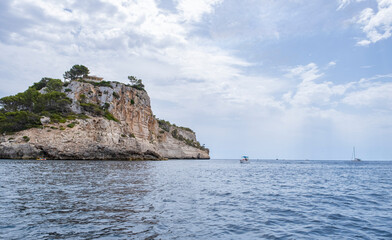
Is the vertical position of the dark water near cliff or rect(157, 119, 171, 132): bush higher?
rect(157, 119, 171, 132): bush

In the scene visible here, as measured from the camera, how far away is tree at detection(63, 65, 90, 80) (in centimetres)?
10800

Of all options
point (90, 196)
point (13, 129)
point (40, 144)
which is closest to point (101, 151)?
point (40, 144)

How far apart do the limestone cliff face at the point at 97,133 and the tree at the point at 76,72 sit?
71.8 feet

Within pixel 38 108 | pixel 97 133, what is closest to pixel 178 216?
pixel 97 133

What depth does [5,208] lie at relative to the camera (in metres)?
12.4

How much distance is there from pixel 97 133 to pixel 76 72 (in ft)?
162

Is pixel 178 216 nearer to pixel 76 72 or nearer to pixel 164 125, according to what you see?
pixel 76 72

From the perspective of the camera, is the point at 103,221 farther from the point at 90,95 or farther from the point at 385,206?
the point at 90,95

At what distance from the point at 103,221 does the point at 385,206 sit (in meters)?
16.5

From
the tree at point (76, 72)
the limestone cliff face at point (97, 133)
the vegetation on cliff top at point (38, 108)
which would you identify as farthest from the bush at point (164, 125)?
the vegetation on cliff top at point (38, 108)

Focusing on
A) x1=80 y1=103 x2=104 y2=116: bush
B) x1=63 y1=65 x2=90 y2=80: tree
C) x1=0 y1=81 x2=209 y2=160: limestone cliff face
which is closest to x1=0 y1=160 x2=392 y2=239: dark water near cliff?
x1=0 y1=81 x2=209 y2=160: limestone cliff face

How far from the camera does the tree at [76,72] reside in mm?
108000

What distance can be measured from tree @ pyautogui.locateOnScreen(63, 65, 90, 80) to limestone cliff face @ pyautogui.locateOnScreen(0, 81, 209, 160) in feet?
71.8

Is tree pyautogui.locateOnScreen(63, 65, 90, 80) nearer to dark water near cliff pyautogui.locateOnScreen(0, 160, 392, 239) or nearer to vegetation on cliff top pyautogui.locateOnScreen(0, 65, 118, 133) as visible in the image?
vegetation on cliff top pyautogui.locateOnScreen(0, 65, 118, 133)
